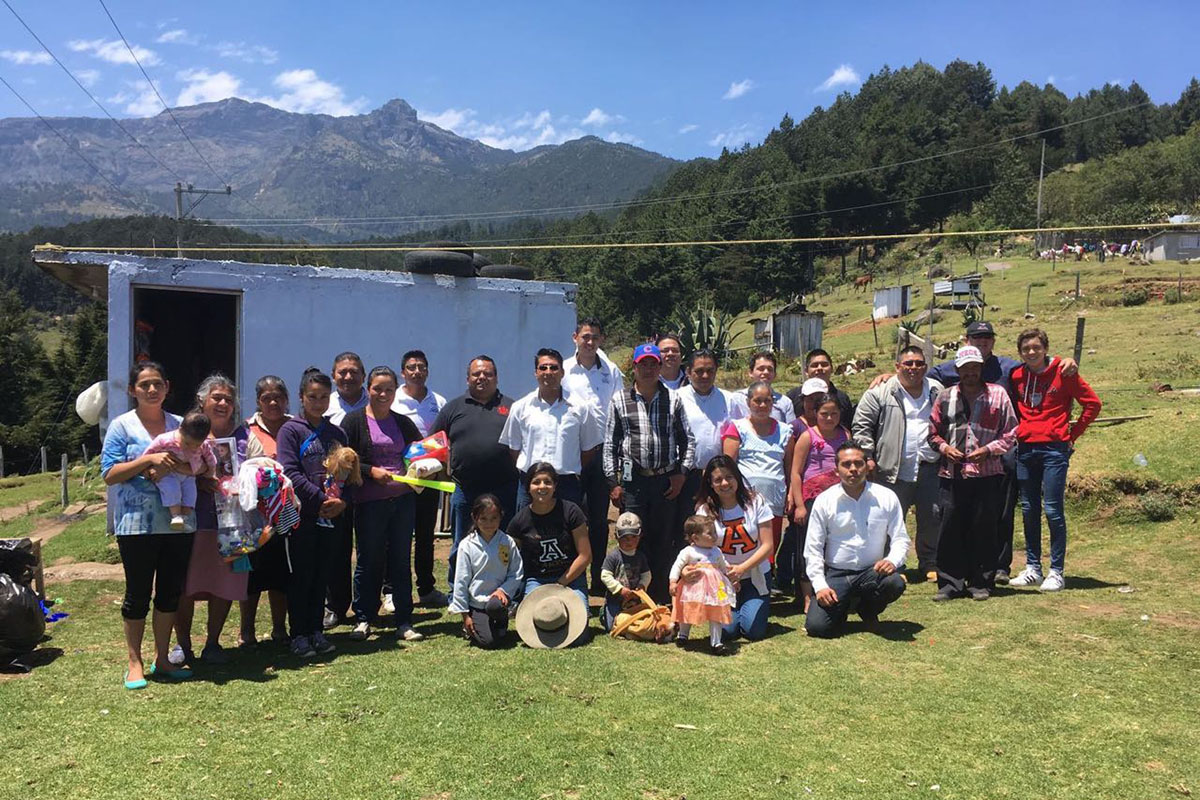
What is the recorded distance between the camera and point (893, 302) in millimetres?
33531

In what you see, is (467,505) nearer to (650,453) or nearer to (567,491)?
(567,491)

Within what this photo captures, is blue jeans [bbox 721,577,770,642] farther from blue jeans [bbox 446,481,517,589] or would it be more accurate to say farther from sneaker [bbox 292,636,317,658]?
sneaker [bbox 292,636,317,658]

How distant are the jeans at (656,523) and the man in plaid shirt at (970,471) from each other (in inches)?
78.6

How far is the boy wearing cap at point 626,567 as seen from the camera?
537 cm

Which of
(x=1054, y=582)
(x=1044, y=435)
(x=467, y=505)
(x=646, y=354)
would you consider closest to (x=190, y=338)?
(x=467, y=505)

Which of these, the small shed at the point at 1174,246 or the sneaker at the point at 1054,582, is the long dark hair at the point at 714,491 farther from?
the small shed at the point at 1174,246

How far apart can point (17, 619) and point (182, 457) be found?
177 centimetres

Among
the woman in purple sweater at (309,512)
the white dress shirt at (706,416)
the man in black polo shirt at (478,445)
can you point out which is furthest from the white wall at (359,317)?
the white dress shirt at (706,416)

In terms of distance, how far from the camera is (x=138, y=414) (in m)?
4.40

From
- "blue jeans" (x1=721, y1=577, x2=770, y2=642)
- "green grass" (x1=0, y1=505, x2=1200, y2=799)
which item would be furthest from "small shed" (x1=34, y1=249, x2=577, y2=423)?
"blue jeans" (x1=721, y1=577, x2=770, y2=642)

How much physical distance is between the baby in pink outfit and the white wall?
5704mm

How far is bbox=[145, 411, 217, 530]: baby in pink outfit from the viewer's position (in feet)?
14.1

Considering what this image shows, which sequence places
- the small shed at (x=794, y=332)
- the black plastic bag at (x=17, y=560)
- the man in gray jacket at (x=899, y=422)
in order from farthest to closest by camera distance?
the small shed at (x=794, y=332), the man in gray jacket at (x=899, y=422), the black plastic bag at (x=17, y=560)

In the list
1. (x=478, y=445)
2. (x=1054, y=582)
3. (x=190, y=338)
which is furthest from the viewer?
(x=190, y=338)
